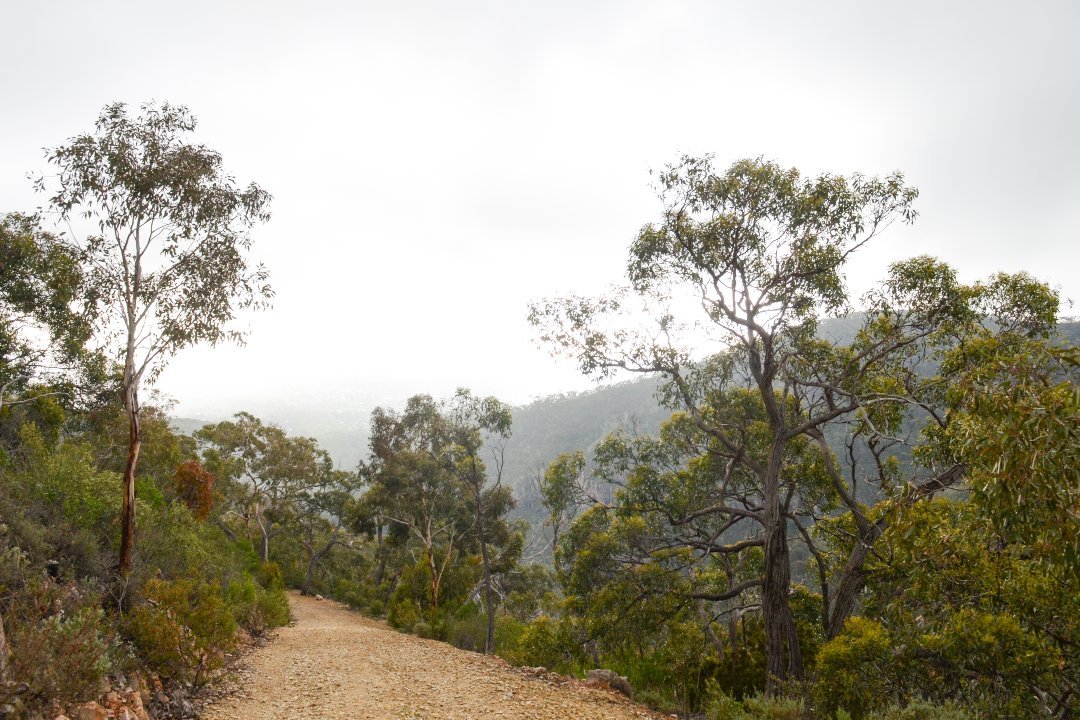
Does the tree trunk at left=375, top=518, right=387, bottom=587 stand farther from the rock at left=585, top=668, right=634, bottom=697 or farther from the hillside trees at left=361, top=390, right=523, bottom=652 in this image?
the rock at left=585, top=668, right=634, bottom=697

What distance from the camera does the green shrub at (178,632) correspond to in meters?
6.86

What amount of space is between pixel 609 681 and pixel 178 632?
6.27 metres

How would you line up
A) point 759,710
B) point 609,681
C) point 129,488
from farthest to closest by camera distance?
point 609,681
point 129,488
point 759,710

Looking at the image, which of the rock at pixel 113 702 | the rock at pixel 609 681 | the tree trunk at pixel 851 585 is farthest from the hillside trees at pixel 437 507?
the rock at pixel 113 702

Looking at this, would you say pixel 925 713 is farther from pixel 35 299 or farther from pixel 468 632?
pixel 35 299

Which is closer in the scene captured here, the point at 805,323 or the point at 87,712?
the point at 87,712

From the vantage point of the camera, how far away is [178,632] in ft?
23.3

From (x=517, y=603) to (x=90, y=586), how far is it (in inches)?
682

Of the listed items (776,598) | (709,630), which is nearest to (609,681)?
(776,598)

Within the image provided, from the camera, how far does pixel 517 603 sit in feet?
74.1

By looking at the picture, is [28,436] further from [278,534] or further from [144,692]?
[278,534]

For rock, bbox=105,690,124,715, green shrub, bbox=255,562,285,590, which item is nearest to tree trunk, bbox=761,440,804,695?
rock, bbox=105,690,124,715

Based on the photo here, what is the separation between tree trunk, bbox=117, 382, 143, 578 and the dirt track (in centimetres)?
259

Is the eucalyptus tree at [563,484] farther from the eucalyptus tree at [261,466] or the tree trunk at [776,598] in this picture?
the eucalyptus tree at [261,466]
